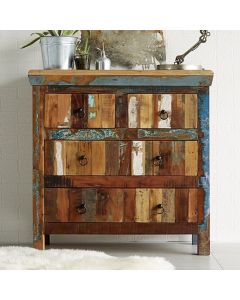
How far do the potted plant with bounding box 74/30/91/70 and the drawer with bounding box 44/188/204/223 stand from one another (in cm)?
70

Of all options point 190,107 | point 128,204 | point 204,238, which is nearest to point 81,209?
point 128,204

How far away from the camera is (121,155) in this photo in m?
3.88

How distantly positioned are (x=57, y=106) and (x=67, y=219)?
595 mm

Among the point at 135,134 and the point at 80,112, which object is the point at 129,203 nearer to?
the point at 135,134

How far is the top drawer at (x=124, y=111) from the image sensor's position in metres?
3.87

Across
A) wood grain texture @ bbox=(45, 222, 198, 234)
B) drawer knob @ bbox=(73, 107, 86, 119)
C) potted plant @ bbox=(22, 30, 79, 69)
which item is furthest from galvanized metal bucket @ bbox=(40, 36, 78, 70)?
wood grain texture @ bbox=(45, 222, 198, 234)

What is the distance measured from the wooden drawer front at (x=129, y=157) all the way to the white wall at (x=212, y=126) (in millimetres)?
612

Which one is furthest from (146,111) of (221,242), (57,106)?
(221,242)

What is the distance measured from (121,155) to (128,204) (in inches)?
10.2

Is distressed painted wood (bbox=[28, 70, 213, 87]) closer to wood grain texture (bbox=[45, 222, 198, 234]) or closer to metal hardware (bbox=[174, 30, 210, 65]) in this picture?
metal hardware (bbox=[174, 30, 210, 65])

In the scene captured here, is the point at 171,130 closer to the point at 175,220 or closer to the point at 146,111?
the point at 146,111

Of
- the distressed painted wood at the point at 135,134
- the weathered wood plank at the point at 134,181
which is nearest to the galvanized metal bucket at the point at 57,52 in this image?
the distressed painted wood at the point at 135,134

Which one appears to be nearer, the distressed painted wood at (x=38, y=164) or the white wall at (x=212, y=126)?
the distressed painted wood at (x=38, y=164)

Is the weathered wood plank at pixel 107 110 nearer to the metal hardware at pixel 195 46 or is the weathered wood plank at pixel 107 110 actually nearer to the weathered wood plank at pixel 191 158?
the weathered wood plank at pixel 191 158
